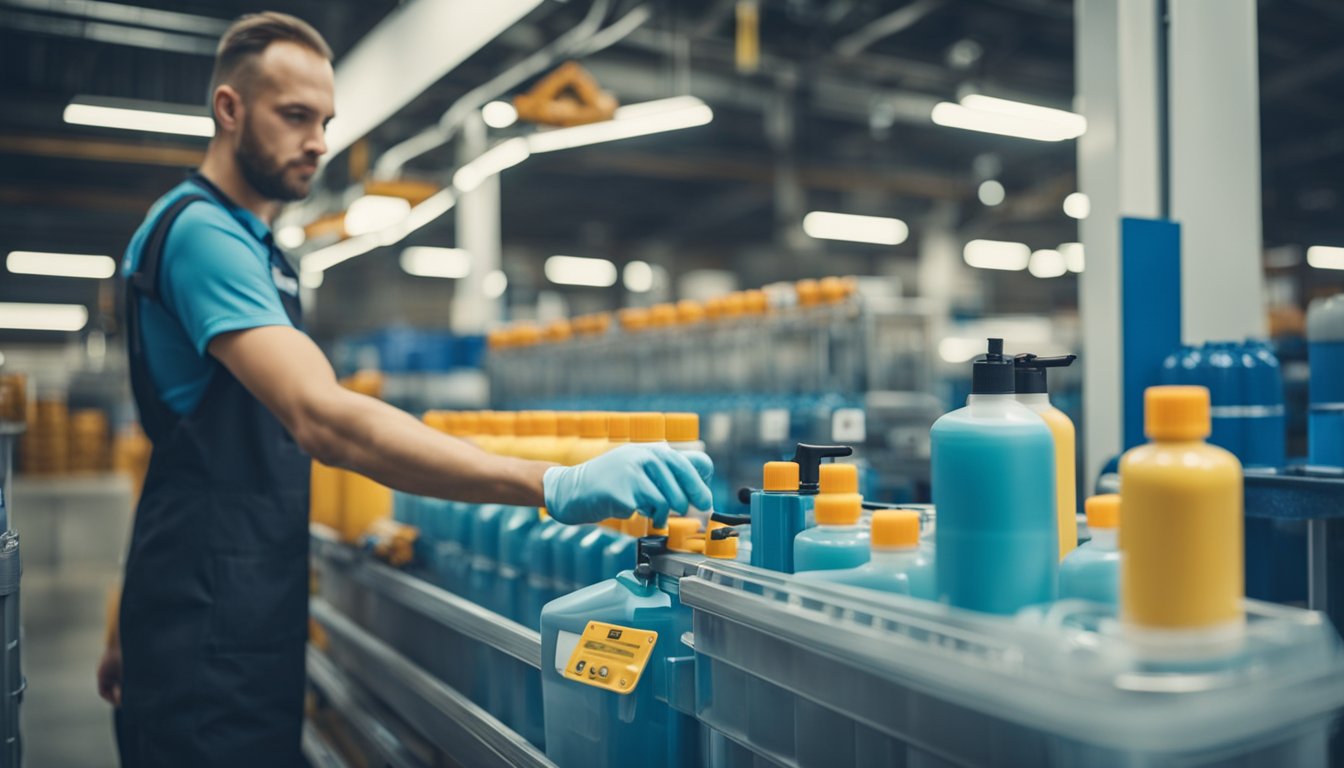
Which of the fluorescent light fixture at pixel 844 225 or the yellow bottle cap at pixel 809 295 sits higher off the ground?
the fluorescent light fixture at pixel 844 225

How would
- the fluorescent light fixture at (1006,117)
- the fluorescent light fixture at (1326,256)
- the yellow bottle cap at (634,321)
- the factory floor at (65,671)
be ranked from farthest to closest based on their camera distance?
the fluorescent light fixture at (1326,256), the fluorescent light fixture at (1006,117), the yellow bottle cap at (634,321), the factory floor at (65,671)

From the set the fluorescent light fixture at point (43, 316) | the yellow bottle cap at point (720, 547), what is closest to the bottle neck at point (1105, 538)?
the yellow bottle cap at point (720, 547)

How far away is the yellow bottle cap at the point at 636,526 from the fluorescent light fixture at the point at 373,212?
3.92 meters

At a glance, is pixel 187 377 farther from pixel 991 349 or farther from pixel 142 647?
pixel 991 349

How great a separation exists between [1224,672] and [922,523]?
2.21 feet

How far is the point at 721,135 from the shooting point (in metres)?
12.8

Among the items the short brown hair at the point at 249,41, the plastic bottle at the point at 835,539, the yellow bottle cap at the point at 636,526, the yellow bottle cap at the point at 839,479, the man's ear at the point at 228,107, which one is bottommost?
the yellow bottle cap at the point at 636,526

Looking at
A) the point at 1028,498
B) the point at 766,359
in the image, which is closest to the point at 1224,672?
the point at 1028,498

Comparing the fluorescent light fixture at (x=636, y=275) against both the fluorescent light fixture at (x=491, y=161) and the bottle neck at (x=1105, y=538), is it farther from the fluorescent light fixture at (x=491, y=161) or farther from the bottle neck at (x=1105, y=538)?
the bottle neck at (x=1105, y=538)

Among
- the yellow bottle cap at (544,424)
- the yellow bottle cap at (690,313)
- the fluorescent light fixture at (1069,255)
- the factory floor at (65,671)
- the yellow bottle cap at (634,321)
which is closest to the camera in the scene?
the yellow bottle cap at (544,424)

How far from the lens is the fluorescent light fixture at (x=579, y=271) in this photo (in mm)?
19203

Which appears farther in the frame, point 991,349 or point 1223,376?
point 1223,376

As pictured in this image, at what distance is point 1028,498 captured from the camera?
1.01 m

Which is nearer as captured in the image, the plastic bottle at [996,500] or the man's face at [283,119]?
the plastic bottle at [996,500]
